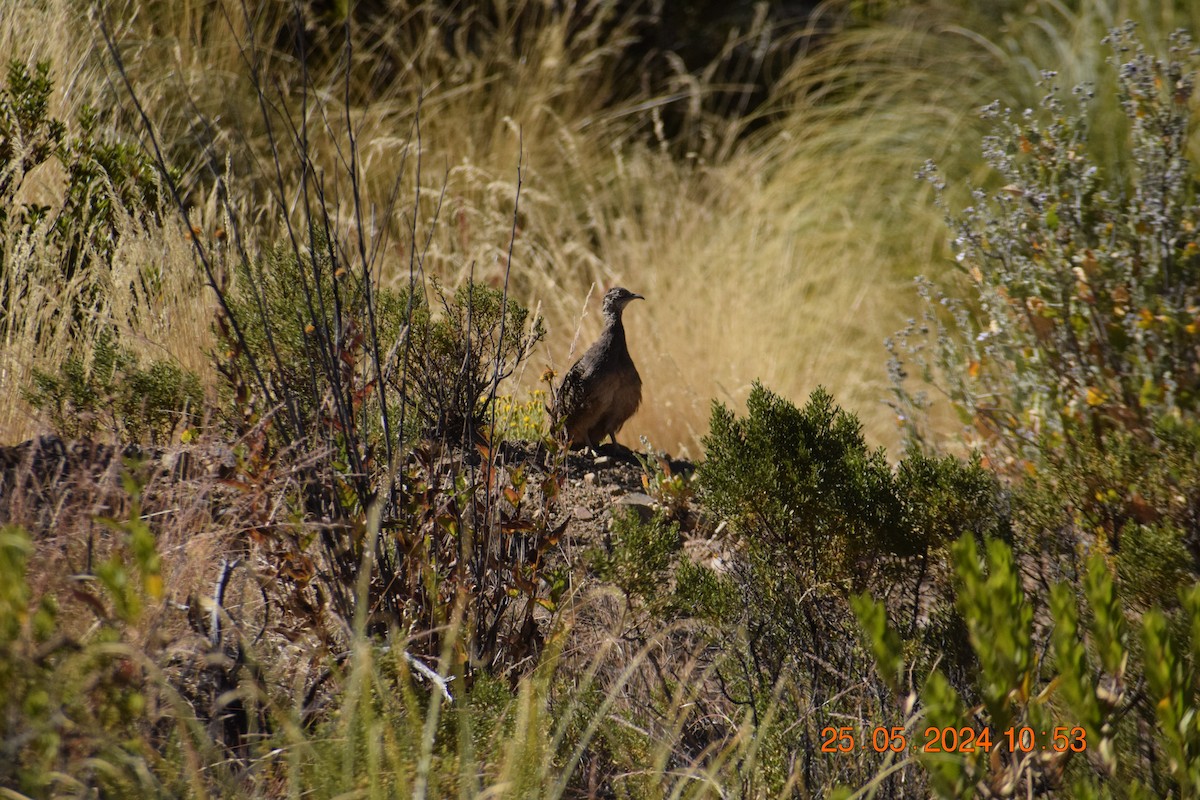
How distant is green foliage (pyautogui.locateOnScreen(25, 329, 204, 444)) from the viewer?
3.20 meters

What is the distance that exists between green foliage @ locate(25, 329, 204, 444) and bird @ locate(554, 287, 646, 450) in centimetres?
133

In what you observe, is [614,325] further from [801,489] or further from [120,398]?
[120,398]

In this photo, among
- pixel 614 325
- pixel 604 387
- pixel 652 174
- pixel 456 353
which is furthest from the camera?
pixel 652 174

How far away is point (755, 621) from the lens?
2684 millimetres

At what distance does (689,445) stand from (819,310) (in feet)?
5.03

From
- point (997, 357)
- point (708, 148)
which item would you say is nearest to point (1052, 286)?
point (997, 357)

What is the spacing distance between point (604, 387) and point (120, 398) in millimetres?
1650

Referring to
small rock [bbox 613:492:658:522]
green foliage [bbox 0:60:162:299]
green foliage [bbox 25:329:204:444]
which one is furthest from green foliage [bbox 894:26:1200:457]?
green foliage [bbox 0:60:162:299]

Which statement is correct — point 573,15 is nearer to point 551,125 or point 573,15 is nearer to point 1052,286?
point 551,125

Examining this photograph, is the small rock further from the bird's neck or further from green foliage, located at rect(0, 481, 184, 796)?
green foliage, located at rect(0, 481, 184, 796)

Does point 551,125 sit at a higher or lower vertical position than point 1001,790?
higher
